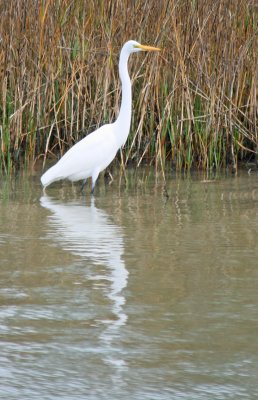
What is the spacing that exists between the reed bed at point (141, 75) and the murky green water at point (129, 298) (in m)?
1.03

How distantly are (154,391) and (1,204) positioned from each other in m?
3.07

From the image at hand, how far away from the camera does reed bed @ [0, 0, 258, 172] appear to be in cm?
643

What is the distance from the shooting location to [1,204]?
17.5ft

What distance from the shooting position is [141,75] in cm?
660

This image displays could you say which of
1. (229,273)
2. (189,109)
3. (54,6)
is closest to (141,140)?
(189,109)

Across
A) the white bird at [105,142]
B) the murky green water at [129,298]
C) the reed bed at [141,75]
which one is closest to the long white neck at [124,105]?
the white bird at [105,142]

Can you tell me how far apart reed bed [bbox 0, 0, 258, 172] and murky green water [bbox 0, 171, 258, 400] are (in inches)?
40.5

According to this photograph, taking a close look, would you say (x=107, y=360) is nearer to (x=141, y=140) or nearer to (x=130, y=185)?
(x=130, y=185)

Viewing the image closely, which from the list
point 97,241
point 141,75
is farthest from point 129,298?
point 141,75

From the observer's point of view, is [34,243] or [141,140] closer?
[34,243]

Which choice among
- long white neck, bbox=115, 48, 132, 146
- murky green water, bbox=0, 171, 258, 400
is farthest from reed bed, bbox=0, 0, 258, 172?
murky green water, bbox=0, 171, 258, 400

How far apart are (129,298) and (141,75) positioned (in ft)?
11.5

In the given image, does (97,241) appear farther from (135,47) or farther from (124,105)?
(135,47)

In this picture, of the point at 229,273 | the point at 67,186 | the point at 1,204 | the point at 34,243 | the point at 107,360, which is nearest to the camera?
the point at 107,360
